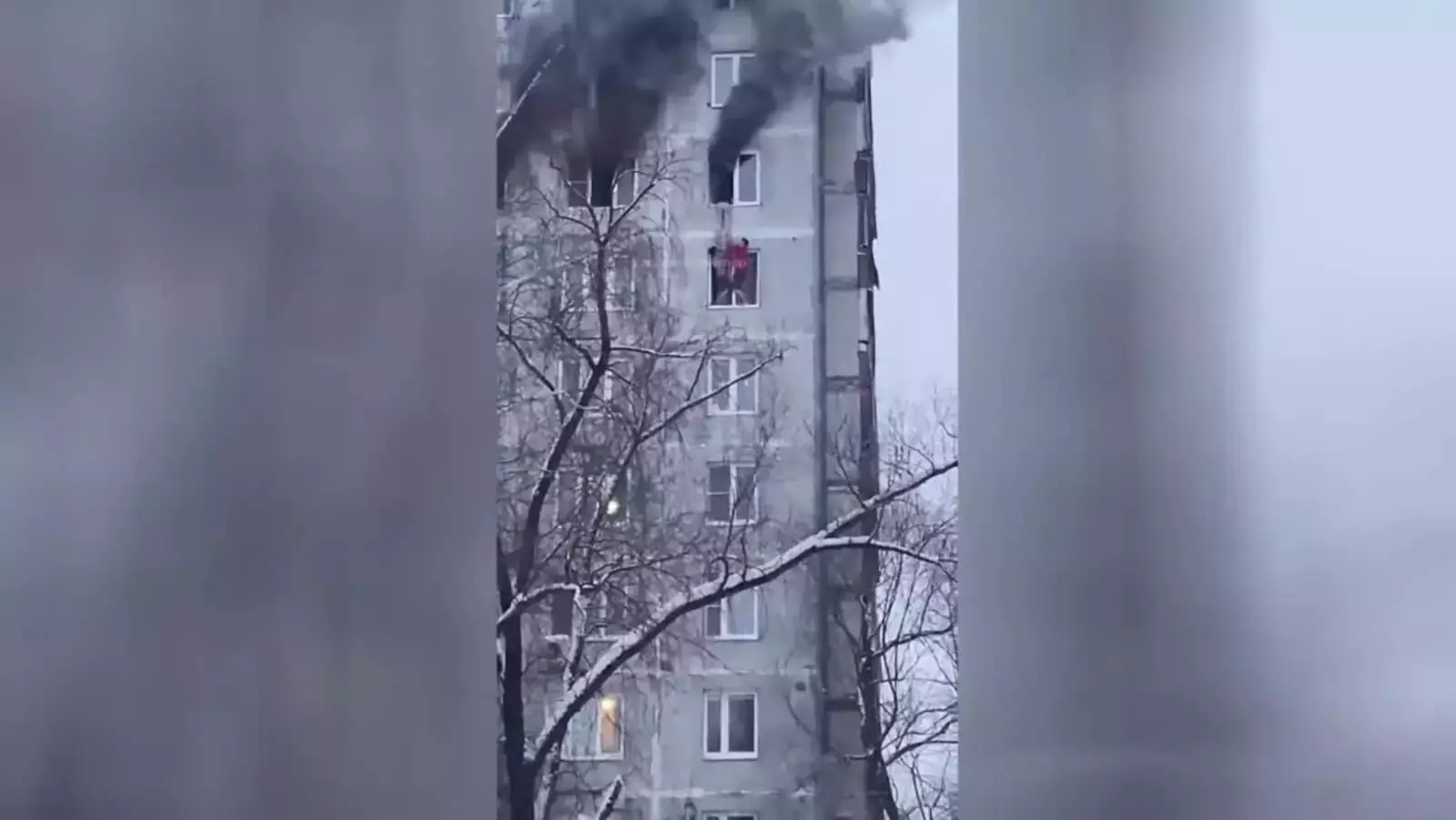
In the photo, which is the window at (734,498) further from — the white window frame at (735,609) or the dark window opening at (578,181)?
the dark window opening at (578,181)

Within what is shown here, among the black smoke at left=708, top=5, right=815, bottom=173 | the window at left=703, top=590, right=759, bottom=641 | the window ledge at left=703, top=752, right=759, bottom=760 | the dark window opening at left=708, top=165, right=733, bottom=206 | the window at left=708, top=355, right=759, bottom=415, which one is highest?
the black smoke at left=708, top=5, right=815, bottom=173

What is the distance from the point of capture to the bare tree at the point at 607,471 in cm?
147

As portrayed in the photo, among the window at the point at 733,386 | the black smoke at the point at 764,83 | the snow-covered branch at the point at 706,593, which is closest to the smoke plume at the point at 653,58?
the black smoke at the point at 764,83

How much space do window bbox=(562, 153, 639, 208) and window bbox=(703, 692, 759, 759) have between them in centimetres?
66

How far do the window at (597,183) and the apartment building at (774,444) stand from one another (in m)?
0.07

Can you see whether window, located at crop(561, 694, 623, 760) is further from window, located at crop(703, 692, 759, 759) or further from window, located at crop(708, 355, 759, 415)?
window, located at crop(708, 355, 759, 415)

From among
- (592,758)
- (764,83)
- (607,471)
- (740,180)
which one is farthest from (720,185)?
(592,758)

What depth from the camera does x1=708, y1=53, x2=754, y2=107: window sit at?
1470 millimetres

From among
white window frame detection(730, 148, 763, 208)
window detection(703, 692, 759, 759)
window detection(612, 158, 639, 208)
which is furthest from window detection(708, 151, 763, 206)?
window detection(703, 692, 759, 759)

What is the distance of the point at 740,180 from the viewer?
4.83 feet
